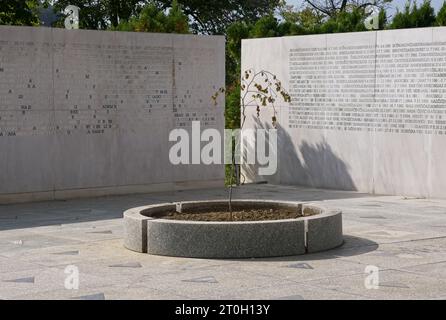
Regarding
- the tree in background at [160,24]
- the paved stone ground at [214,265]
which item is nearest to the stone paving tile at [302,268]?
the paved stone ground at [214,265]

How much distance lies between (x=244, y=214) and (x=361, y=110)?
5553 mm

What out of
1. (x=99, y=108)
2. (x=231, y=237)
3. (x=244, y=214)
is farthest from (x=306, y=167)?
(x=231, y=237)

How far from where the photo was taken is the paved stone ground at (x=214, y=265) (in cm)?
728

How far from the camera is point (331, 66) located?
15.0 m

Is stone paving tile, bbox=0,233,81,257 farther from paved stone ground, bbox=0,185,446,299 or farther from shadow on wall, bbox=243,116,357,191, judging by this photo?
shadow on wall, bbox=243,116,357,191

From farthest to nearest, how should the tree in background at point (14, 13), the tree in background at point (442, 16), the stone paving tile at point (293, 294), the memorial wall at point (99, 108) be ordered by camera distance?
the tree in background at point (14, 13) < the tree in background at point (442, 16) < the memorial wall at point (99, 108) < the stone paving tile at point (293, 294)

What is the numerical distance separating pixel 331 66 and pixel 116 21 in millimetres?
19974

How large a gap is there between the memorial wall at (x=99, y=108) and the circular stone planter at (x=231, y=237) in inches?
188

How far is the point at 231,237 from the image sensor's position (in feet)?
28.3

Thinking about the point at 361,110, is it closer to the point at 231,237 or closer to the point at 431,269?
the point at 231,237

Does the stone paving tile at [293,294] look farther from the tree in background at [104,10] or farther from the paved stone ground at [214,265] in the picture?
the tree in background at [104,10]

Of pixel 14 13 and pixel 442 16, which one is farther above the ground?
pixel 14 13
